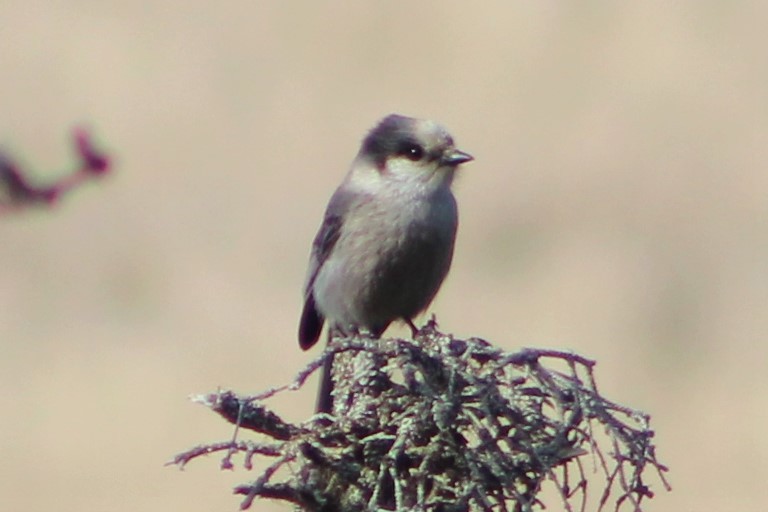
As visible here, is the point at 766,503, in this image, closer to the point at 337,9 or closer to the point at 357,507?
the point at 357,507

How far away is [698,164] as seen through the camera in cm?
1703

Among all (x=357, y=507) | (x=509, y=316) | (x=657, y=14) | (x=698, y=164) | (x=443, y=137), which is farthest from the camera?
(x=657, y=14)

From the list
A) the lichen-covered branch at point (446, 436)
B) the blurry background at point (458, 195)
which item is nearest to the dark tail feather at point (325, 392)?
the lichen-covered branch at point (446, 436)

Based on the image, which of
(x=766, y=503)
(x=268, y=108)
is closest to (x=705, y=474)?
(x=766, y=503)

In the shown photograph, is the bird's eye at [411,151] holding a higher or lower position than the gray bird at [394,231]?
higher

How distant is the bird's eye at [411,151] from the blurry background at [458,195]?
14.6 ft

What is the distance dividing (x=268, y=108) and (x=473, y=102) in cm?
190

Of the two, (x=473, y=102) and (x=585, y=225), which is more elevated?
(x=473, y=102)

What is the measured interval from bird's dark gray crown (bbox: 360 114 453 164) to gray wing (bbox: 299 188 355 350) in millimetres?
235

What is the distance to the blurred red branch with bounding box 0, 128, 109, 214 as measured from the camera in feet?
11.6

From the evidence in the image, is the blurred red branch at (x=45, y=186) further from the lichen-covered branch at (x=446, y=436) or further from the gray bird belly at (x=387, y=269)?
the gray bird belly at (x=387, y=269)

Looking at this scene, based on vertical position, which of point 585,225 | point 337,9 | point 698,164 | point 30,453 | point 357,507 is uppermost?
point 337,9

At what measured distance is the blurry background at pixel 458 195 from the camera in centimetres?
1310

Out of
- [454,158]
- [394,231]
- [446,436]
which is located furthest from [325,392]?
[454,158]
